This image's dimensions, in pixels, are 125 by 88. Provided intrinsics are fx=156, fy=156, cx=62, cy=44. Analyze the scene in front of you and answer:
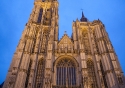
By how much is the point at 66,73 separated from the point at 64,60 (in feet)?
8.69

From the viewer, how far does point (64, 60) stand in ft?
85.7

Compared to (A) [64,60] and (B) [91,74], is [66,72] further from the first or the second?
(B) [91,74]

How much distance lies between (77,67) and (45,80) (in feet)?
18.9

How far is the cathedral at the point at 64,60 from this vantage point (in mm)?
22438

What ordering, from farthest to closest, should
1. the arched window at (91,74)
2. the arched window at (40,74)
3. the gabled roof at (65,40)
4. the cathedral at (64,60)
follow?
the gabled roof at (65,40) < the arched window at (91,74) < the arched window at (40,74) < the cathedral at (64,60)

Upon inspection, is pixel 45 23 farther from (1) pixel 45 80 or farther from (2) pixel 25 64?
(1) pixel 45 80

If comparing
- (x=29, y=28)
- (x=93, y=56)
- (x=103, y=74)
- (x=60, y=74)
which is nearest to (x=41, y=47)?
(x=29, y=28)

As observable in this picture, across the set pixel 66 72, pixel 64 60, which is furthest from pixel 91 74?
pixel 64 60

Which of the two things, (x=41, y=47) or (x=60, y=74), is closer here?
(x=60, y=74)

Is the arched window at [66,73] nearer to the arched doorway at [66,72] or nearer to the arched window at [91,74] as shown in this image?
the arched doorway at [66,72]

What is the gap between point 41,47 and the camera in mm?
28000

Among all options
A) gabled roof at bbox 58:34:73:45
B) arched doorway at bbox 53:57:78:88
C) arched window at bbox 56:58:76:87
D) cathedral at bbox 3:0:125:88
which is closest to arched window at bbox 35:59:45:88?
cathedral at bbox 3:0:125:88

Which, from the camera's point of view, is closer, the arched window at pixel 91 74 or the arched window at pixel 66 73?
the arched window at pixel 66 73

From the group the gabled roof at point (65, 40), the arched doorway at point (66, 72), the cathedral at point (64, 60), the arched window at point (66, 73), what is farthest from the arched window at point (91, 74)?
the gabled roof at point (65, 40)
